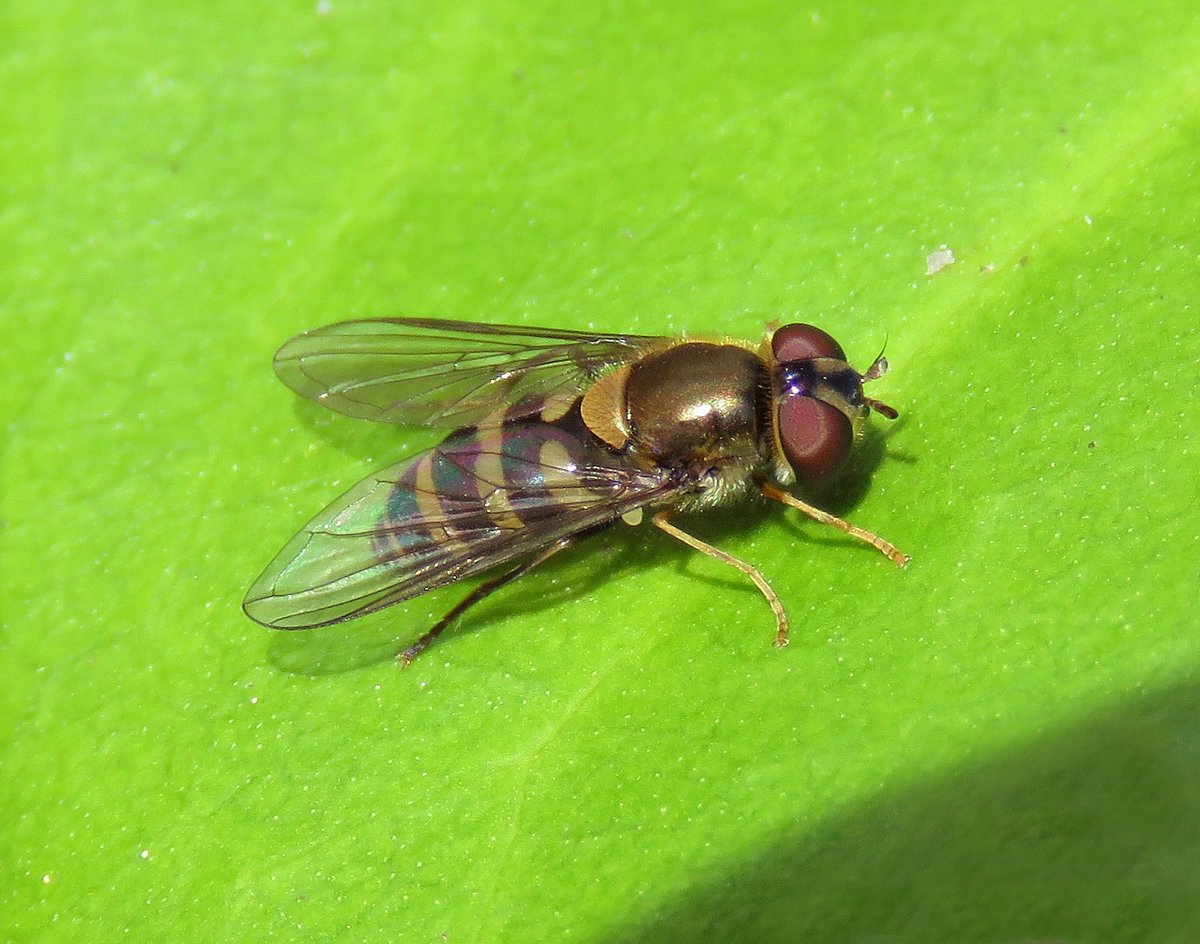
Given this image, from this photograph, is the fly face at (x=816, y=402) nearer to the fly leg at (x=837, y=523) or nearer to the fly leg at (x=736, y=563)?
the fly leg at (x=837, y=523)

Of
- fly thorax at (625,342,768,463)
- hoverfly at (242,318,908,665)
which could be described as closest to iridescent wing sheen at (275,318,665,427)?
hoverfly at (242,318,908,665)

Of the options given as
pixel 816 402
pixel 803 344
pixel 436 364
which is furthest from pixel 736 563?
pixel 436 364

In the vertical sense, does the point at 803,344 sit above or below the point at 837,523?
above

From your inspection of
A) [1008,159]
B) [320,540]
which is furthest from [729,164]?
[320,540]

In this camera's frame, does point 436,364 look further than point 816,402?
Yes

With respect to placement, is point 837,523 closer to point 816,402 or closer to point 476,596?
point 816,402

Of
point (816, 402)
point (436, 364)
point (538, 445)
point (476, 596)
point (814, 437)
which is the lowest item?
point (476, 596)

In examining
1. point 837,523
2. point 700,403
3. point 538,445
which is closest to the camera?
point 837,523
